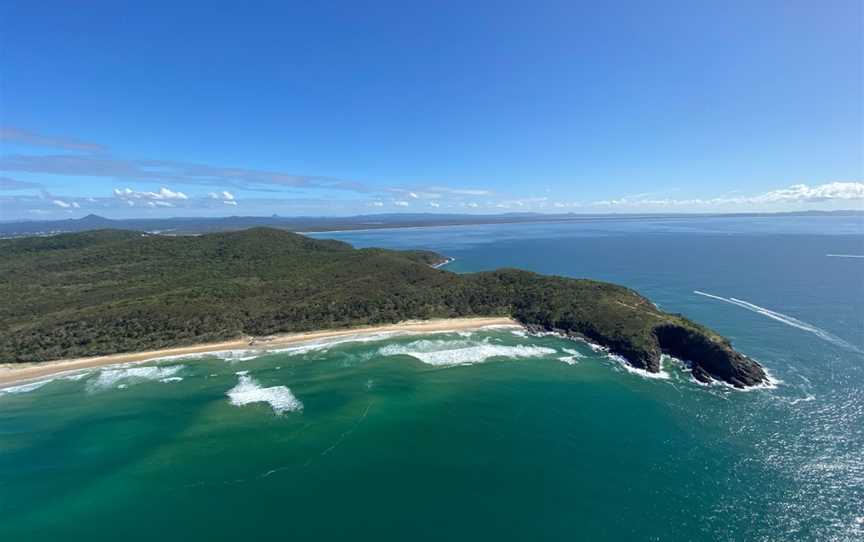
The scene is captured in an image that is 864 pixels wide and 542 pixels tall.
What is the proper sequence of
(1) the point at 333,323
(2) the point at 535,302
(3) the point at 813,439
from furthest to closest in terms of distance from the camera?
1. (2) the point at 535,302
2. (1) the point at 333,323
3. (3) the point at 813,439

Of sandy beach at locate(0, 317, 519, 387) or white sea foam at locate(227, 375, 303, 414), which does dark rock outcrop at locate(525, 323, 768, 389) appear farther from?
white sea foam at locate(227, 375, 303, 414)

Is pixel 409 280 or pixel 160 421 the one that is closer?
pixel 160 421

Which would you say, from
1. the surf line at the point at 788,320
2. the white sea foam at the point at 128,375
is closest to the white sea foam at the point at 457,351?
the white sea foam at the point at 128,375

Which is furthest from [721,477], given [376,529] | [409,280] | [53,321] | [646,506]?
[53,321]

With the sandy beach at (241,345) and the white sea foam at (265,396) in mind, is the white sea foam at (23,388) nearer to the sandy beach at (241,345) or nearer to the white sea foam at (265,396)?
the sandy beach at (241,345)

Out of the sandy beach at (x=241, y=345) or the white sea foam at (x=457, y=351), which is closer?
the sandy beach at (x=241, y=345)

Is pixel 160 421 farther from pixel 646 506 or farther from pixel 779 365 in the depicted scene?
pixel 779 365

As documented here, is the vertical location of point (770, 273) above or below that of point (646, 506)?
above
